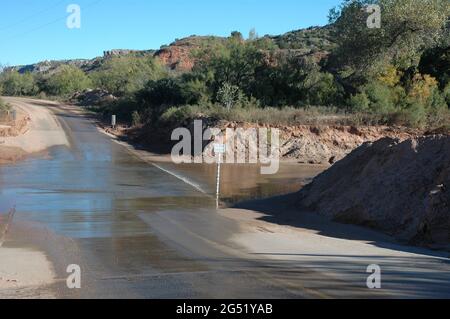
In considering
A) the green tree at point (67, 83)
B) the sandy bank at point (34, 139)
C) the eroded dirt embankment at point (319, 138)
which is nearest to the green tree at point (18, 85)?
the green tree at point (67, 83)

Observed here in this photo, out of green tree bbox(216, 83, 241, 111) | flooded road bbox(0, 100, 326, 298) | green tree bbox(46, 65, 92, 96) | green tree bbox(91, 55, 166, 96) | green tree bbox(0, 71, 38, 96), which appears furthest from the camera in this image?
green tree bbox(0, 71, 38, 96)

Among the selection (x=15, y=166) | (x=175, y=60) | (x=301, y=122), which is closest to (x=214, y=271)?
(x=15, y=166)

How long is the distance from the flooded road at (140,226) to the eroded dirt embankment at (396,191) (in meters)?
3.22

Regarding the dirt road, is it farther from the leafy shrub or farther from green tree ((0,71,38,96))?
green tree ((0,71,38,96))

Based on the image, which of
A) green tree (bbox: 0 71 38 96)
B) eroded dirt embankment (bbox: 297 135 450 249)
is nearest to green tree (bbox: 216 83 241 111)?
eroded dirt embankment (bbox: 297 135 450 249)

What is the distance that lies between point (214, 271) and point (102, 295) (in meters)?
2.13

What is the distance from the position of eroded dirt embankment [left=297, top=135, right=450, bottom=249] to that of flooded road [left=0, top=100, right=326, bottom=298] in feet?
10.6

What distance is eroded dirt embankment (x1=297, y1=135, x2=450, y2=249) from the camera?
43.0 ft

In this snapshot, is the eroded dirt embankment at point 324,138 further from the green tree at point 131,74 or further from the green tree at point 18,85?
the green tree at point 18,85

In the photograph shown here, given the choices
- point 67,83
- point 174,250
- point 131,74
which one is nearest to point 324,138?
point 174,250

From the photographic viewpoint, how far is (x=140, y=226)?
13.9 meters

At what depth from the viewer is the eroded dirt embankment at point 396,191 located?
13117 millimetres

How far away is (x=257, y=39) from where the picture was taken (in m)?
Answer: 50.7

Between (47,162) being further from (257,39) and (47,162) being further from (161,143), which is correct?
(257,39)
